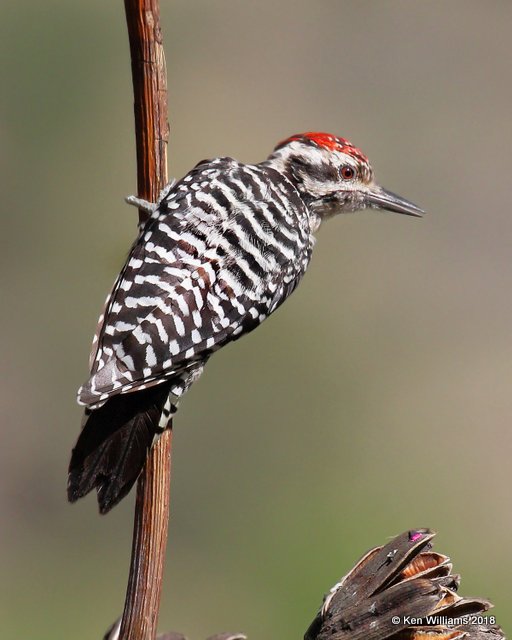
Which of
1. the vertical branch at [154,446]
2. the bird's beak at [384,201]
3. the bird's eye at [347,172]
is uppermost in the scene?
the bird's eye at [347,172]

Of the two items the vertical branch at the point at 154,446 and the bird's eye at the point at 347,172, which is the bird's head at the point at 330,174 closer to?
the bird's eye at the point at 347,172

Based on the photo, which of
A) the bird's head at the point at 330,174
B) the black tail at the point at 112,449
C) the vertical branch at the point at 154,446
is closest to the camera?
the vertical branch at the point at 154,446

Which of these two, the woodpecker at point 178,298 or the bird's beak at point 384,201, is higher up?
the bird's beak at point 384,201

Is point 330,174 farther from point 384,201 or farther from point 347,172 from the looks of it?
point 384,201

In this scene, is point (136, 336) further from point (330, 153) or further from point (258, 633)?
point (258, 633)

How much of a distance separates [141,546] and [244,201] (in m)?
1.23

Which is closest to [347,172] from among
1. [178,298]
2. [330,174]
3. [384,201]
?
[330,174]

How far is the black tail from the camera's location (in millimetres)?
2111

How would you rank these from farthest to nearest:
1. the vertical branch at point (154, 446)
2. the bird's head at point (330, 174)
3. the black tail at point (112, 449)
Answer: the bird's head at point (330, 174) → the black tail at point (112, 449) → the vertical branch at point (154, 446)

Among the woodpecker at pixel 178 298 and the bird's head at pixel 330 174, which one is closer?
the woodpecker at pixel 178 298

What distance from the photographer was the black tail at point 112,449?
83.1 inches

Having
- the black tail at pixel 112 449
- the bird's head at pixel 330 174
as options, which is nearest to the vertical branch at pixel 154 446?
the black tail at pixel 112 449

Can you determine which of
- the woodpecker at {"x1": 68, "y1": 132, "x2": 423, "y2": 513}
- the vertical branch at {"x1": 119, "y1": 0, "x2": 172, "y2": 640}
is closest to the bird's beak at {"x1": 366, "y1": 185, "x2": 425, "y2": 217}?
the woodpecker at {"x1": 68, "y1": 132, "x2": 423, "y2": 513}

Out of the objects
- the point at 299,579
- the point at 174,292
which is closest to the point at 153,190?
the point at 174,292
